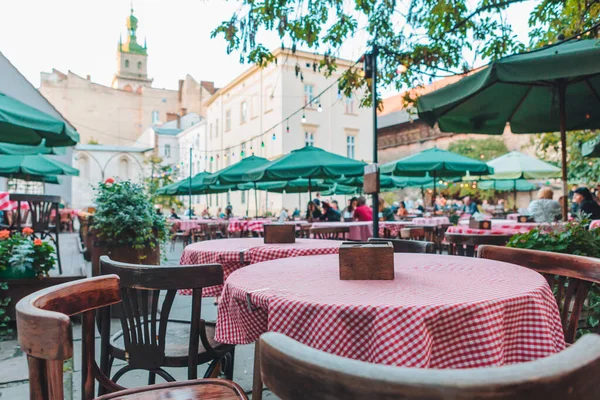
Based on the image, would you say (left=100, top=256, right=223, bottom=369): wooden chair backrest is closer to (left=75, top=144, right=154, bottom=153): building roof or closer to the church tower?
(left=75, top=144, right=154, bottom=153): building roof

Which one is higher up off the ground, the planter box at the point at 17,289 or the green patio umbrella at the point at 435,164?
the green patio umbrella at the point at 435,164

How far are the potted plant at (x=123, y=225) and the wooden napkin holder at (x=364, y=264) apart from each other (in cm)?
307

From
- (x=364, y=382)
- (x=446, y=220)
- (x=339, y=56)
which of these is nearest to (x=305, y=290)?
(x=364, y=382)

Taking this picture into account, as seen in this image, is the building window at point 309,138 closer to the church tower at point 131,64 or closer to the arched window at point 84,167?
the arched window at point 84,167

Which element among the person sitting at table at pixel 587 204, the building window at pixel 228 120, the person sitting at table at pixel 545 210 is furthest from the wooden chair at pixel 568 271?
the building window at pixel 228 120

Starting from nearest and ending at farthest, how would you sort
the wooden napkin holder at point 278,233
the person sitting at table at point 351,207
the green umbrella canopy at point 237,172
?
the wooden napkin holder at point 278,233, the person sitting at table at point 351,207, the green umbrella canopy at point 237,172

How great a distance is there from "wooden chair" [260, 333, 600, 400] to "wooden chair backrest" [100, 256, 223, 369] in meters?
1.12

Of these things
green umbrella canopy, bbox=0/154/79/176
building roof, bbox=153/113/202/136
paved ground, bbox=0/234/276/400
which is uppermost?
building roof, bbox=153/113/202/136

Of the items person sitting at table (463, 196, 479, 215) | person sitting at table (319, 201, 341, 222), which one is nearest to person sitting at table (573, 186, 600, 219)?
person sitting at table (319, 201, 341, 222)

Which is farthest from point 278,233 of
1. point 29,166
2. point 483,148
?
point 483,148

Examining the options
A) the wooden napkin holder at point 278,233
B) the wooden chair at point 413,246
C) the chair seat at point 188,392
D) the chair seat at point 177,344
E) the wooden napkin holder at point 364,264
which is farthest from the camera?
the wooden napkin holder at point 278,233

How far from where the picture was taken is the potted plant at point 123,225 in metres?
4.20

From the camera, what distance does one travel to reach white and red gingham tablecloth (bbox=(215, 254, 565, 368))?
123 centimetres

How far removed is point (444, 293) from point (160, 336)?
3.76ft
